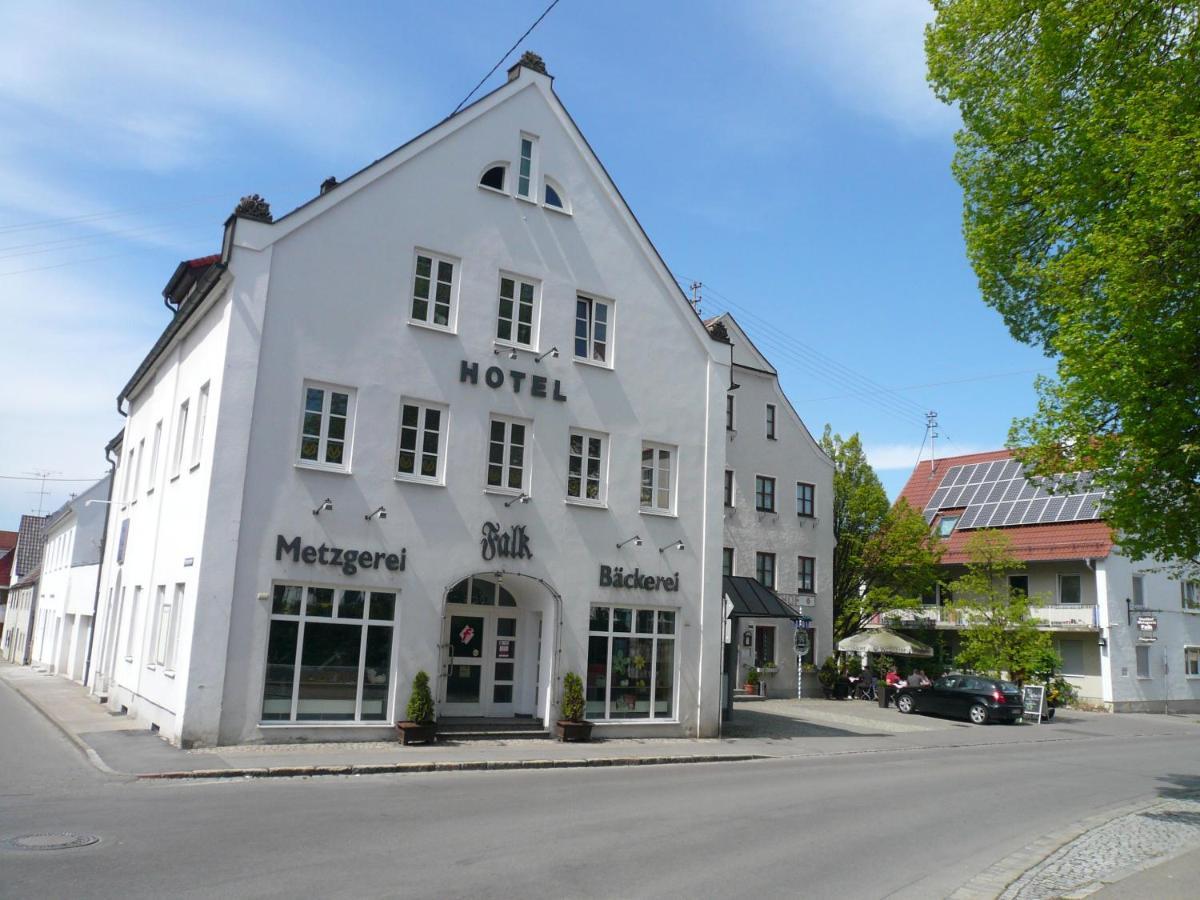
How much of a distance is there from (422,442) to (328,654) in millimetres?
4214

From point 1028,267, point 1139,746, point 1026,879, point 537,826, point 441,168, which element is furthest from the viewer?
point 1139,746

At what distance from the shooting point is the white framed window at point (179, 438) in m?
19.5

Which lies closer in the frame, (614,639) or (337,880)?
(337,880)

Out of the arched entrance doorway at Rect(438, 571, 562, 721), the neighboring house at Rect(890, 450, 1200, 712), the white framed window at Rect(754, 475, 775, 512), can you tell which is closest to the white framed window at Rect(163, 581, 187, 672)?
the arched entrance doorway at Rect(438, 571, 562, 721)

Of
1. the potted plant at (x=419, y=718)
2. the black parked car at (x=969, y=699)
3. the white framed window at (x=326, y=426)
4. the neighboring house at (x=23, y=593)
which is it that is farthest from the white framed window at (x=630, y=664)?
the neighboring house at (x=23, y=593)

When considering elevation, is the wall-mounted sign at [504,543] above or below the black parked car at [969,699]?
above

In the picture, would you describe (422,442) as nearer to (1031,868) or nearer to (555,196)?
(555,196)

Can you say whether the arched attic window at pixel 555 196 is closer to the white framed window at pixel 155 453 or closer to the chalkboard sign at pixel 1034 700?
the white framed window at pixel 155 453

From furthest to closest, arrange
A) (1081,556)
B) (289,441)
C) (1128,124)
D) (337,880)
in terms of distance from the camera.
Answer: (1081,556) < (289,441) < (1128,124) < (337,880)

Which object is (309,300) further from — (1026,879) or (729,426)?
(729,426)

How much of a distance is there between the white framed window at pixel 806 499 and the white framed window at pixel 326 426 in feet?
74.4

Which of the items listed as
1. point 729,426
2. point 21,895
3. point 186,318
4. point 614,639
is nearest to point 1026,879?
point 21,895

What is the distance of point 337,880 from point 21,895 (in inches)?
86.2

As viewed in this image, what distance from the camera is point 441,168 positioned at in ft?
63.4
